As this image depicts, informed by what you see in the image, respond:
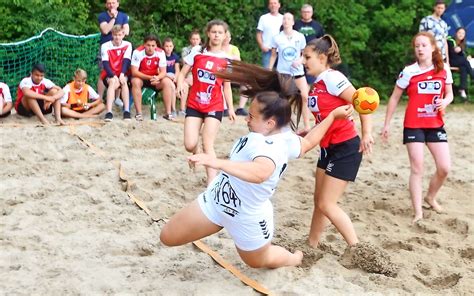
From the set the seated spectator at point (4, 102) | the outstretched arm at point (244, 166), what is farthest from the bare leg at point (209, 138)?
the seated spectator at point (4, 102)

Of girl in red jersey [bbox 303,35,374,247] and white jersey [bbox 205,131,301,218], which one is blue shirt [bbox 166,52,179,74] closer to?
girl in red jersey [bbox 303,35,374,247]

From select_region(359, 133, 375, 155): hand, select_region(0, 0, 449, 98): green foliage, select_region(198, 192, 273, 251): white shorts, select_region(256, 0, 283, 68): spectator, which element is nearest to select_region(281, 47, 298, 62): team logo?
select_region(256, 0, 283, 68): spectator

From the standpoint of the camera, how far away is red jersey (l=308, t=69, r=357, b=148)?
5906 millimetres

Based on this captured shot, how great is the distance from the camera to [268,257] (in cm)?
518

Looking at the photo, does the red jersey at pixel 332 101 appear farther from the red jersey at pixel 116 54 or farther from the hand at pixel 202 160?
the red jersey at pixel 116 54

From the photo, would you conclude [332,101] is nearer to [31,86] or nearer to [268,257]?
[268,257]

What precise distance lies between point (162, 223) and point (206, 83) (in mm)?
1929

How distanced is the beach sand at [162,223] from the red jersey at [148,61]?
1880 mm

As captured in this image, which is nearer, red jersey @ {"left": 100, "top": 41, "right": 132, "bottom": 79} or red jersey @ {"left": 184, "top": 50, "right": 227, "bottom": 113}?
red jersey @ {"left": 184, "top": 50, "right": 227, "bottom": 113}

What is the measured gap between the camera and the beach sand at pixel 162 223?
5.21 m

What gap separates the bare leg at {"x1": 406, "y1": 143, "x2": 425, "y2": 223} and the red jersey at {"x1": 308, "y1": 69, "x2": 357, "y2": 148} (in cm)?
164

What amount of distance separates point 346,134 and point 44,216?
2.68 metres

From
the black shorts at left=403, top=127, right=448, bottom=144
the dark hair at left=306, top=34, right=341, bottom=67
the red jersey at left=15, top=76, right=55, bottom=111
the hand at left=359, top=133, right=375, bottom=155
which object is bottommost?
the red jersey at left=15, top=76, right=55, bottom=111

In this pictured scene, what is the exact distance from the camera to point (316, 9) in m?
17.0
